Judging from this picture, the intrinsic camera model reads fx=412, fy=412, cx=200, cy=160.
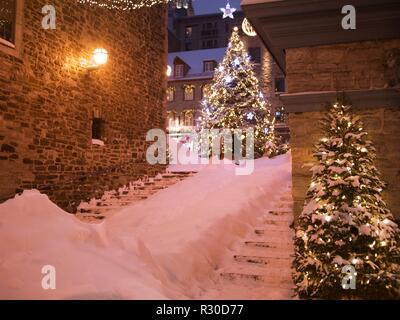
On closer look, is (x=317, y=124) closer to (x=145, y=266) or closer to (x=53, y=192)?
(x=145, y=266)

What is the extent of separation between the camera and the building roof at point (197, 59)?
3606 centimetres

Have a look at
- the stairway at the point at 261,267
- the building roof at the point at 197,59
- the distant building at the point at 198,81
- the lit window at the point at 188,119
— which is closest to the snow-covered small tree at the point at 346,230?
the stairway at the point at 261,267

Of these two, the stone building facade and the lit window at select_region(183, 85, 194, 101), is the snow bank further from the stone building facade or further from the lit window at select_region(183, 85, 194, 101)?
the lit window at select_region(183, 85, 194, 101)

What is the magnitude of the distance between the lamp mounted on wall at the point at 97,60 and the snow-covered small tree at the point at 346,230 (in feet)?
26.1

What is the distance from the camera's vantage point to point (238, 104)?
19828mm

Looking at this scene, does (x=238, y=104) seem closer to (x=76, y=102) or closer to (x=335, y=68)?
(x=76, y=102)

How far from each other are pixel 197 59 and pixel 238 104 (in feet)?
63.3

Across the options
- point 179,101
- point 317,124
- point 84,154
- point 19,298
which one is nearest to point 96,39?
point 84,154

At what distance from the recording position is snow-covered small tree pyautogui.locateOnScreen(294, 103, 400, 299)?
4.81m

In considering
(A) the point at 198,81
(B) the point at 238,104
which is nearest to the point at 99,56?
(B) the point at 238,104

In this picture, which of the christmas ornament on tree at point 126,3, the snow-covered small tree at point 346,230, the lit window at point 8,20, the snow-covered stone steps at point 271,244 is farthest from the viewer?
the christmas ornament on tree at point 126,3

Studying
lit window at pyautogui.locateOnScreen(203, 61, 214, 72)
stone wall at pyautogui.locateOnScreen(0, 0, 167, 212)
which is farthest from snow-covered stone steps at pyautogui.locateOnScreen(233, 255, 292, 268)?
lit window at pyautogui.locateOnScreen(203, 61, 214, 72)

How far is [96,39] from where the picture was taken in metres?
12.1

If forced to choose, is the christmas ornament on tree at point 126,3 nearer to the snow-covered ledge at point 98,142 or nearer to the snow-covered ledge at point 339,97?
the snow-covered ledge at point 98,142
